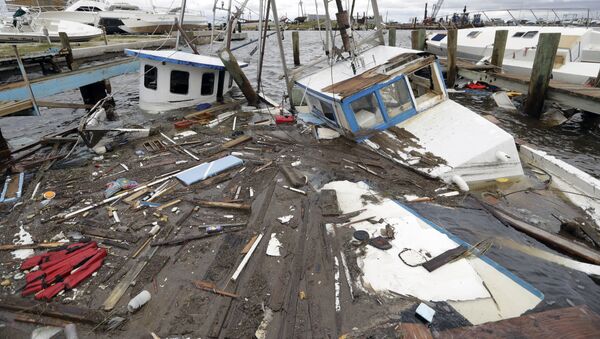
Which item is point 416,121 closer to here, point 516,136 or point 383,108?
point 383,108

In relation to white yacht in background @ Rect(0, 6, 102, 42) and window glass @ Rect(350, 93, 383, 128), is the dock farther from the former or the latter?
white yacht in background @ Rect(0, 6, 102, 42)

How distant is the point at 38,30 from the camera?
26656 millimetres

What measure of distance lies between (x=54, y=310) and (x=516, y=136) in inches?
616

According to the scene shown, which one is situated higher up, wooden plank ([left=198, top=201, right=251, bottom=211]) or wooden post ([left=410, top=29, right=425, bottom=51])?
wooden post ([left=410, top=29, right=425, bottom=51])

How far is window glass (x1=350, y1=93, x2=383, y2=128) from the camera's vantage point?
341 inches

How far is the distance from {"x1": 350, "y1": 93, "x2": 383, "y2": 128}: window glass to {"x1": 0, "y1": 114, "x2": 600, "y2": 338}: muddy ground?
2.55 ft

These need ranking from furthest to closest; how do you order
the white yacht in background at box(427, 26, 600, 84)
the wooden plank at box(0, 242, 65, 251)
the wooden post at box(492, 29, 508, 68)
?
the wooden post at box(492, 29, 508, 68)
the white yacht in background at box(427, 26, 600, 84)
the wooden plank at box(0, 242, 65, 251)

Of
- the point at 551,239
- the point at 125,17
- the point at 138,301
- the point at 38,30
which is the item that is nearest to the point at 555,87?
the point at 551,239

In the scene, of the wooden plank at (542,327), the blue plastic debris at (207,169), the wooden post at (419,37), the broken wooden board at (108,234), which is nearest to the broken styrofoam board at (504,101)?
the wooden post at (419,37)

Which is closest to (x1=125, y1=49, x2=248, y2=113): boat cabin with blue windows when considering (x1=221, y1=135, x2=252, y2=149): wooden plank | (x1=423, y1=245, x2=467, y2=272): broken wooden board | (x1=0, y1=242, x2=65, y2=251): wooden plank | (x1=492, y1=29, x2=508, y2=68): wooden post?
(x1=221, y1=135, x2=252, y2=149): wooden plank

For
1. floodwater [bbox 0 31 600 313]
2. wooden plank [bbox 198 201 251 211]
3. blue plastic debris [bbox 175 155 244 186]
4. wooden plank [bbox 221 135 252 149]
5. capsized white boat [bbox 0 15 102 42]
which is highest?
capsized white boat [bbox 0 15 102 42]

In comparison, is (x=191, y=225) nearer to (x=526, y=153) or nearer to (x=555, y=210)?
(x=555, y=210)

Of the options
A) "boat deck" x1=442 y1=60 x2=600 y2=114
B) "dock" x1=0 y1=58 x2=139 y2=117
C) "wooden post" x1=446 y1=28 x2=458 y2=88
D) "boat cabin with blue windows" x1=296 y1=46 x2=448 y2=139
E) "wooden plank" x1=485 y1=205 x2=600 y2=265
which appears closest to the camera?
"wooden plank" x1=485 y1=205 x2=600 y2=265

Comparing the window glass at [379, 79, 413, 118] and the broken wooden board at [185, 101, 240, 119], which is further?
the broken wooden board at [185, 101, 240, 119]
